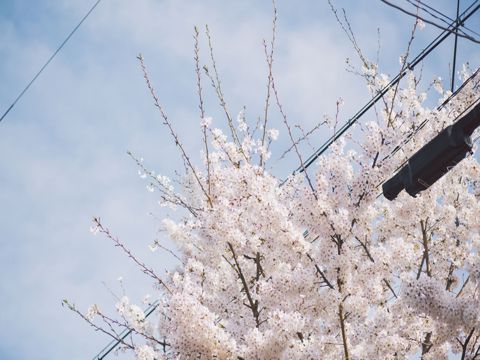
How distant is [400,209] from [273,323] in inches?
127

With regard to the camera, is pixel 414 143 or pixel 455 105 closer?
pixel 414 143

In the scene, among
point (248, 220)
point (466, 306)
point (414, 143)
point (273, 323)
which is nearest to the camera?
point (466, 306)

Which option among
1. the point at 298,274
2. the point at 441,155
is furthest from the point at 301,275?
the point at 441,155

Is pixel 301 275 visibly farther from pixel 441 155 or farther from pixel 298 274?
pixel 441 155

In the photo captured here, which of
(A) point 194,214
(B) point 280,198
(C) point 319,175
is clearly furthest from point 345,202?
(A) point 194,214

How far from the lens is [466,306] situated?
132 inches

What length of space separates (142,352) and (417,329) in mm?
3348

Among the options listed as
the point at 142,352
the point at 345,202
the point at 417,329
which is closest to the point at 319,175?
the point at 345,202

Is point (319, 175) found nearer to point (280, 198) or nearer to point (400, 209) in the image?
point (280, 198)

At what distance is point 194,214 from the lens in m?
5.14

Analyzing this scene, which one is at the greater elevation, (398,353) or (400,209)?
(400,209)

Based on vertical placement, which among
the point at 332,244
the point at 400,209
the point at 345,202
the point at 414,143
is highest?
the point at 414,143

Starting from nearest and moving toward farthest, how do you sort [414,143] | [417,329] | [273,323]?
[273,323] → [417,329] → [414,143]

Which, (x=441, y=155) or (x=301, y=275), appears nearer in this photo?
(x=441, y=155)
